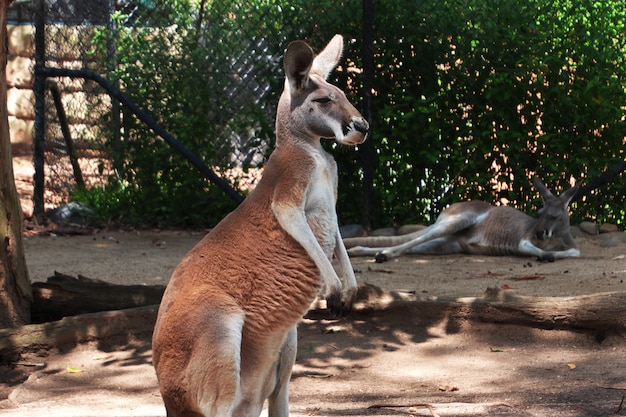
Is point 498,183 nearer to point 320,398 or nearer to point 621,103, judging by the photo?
point 621,103

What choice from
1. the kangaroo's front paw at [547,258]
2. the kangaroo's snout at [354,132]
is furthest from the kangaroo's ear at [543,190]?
the kangaroo's snout at [354,132]

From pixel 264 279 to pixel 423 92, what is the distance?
6.43 meters

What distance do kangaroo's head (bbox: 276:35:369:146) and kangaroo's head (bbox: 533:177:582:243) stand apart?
17.9 ft

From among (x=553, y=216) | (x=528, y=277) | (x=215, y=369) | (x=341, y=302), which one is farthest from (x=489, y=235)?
(x=215, y=369)

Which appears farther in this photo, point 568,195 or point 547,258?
point 568,195

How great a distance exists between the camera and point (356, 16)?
9.90m

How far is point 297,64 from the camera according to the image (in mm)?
4098

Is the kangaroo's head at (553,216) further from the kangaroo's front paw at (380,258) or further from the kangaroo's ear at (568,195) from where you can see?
the kangaroo's front paw at (380,258)

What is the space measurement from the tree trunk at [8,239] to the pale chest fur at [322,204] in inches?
107

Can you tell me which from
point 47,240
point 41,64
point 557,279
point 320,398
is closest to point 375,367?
point 320,398

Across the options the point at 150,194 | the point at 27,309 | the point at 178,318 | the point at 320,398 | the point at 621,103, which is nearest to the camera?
the point at 178,318

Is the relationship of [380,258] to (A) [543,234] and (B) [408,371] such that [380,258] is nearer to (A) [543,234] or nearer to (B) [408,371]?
(A) [543,234]

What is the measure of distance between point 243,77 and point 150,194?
1707mm

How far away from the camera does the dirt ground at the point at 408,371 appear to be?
15.7 feet
